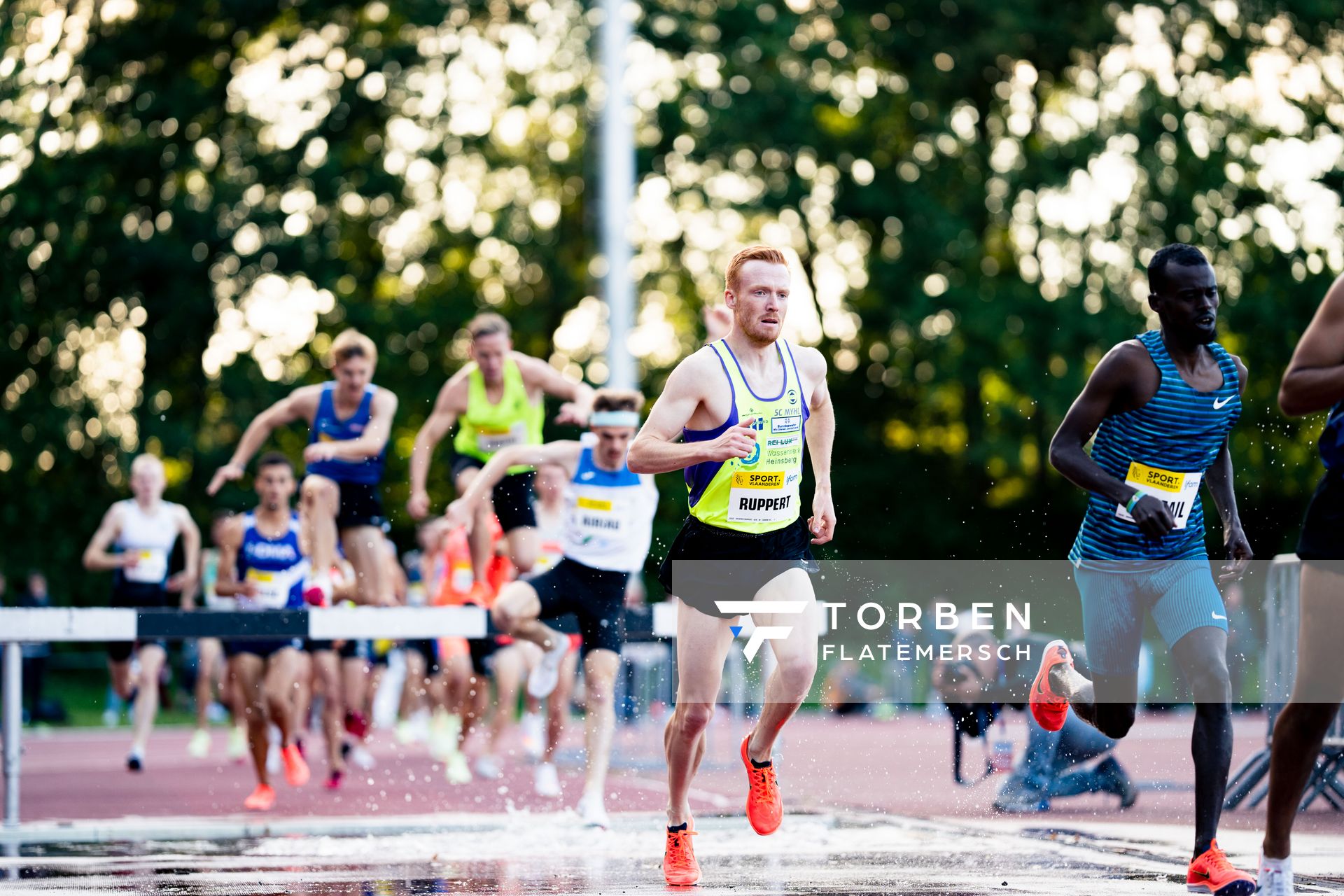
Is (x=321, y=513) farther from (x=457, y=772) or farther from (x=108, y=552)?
(x=108, y=552)

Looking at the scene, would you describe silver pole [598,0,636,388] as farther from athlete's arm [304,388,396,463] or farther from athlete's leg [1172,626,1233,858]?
athlete's leg [1172,626,1233,858]

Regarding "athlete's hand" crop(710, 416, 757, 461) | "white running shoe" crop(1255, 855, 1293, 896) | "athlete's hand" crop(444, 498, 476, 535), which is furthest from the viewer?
"athlete's hand" crop(444, 498, 476, 535)

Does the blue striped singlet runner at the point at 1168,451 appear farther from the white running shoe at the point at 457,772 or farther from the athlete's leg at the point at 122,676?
the athlete's leg at the point at 122,676

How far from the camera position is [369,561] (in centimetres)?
1273

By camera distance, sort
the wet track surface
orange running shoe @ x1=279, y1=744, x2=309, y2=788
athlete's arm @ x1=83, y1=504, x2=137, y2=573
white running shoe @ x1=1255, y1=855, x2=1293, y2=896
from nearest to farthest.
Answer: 1. white running shoe @ x1=1255, y1=855, x2=1293, y2=896
2. the wet track surface
3. orange running shoe @ x1=279, y1=744, x2=309, y2=788
4. athlete's arm @ x1=83, y1=504, x2=137, y2=573

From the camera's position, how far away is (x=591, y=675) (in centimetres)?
1033

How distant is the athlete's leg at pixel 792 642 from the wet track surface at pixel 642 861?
77cm

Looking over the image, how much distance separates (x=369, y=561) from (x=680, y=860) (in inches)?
224

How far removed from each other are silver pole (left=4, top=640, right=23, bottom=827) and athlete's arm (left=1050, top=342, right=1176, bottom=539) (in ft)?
21.2

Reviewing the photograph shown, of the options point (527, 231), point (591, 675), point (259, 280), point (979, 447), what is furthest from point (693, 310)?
point (591, 675)

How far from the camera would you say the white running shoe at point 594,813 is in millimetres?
10109

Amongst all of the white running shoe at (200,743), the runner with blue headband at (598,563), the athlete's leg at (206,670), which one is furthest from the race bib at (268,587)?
the white running shoe at (200,743)

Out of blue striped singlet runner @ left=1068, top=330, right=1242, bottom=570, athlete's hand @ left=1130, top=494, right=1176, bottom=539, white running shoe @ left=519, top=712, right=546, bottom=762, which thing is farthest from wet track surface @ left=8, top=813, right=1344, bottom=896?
white running shoe @ left=519, top=712, right=546, bottom=762

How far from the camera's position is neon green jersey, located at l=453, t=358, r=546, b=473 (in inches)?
486
